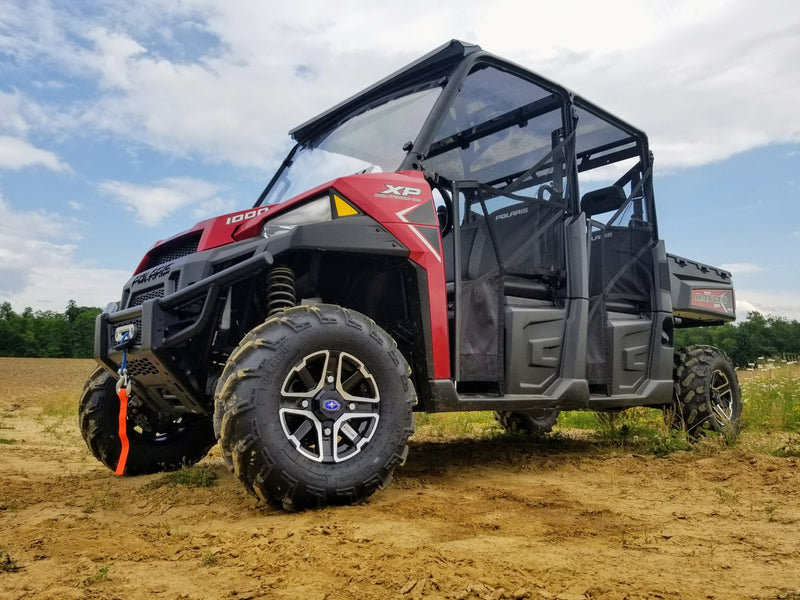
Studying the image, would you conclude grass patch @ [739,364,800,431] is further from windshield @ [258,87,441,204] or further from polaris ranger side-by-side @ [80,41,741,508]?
windshield @ [258,87,441,204]

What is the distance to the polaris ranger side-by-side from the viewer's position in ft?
10.1

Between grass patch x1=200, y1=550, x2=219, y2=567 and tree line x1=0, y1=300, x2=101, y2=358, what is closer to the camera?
grass patch x1=200, y1=550, x2=219, y2=567

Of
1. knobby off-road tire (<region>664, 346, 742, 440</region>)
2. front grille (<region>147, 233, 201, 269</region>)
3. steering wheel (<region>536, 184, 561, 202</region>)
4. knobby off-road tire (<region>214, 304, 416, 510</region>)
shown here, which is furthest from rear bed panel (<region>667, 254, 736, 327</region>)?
front grille (<region>147, 233, 201, 269</region>)

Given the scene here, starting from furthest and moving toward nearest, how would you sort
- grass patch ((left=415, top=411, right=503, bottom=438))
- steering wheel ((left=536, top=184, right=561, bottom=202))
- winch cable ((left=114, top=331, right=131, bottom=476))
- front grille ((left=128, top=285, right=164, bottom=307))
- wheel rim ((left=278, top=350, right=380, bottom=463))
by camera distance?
grass patch ((left=415, top=411, right=503, bottom=438)), steering wheel ((left=536, top=184, right=561, bottom=202)), front grille ((left=128, top=285, right=164, bottom=307)), winch cable ((left=114, top=331, right=131, bottom=476)), wheel rim ((left=278, top=350, right=380, bottom=463))

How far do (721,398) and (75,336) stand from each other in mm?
52411

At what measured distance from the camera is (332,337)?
10.2 ft

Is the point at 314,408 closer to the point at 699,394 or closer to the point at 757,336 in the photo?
the point at 699,394

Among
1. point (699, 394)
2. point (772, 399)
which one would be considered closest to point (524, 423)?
point (699, 394)

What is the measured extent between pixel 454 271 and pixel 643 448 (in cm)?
272

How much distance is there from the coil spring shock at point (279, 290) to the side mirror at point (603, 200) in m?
3.27

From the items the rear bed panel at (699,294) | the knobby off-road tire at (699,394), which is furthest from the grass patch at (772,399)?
the rear bed panel at (699,294)

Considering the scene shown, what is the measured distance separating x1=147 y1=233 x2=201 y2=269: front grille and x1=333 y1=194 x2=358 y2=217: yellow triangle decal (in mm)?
836

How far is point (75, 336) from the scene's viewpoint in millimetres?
51438

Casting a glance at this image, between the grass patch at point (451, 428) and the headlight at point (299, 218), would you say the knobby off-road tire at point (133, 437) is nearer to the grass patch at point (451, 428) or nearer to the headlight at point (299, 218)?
the headlight at point (299, 218)
